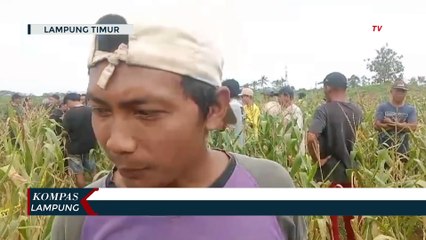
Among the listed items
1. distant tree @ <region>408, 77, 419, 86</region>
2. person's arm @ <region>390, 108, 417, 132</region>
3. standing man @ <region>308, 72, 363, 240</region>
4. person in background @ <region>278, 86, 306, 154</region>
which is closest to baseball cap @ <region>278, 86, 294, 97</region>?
person in background @ <region>278, 86, 306, 154</region>

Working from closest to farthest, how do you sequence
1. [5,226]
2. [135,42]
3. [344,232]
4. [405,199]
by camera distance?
[135,42]
[405,199]
[5,226]
[344,232]

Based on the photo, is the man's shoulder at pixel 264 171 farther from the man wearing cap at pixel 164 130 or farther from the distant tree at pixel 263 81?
the distant tree at pixel 263 81

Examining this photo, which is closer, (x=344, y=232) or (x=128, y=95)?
(x=128, y=95)

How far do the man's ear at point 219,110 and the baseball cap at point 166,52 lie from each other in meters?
0.04

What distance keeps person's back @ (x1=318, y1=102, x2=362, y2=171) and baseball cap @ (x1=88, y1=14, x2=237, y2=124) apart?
1.35 ft

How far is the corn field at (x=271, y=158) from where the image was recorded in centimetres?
106

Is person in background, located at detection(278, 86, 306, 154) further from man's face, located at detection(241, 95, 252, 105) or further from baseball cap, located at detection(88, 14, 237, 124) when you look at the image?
baseball cap, located at detection(88, 14, 237, 124)

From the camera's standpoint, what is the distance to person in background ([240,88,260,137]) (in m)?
0.94

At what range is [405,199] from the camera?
922 millimetres

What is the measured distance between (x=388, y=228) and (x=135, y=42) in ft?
2.95

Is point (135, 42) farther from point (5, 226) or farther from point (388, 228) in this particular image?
point (388, 228)

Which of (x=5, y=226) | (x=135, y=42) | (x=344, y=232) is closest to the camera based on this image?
(x=135, y=42)

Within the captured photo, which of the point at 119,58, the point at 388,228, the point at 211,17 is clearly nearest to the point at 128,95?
the point at 119,58

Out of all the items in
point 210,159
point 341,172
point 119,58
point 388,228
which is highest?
point 119,58
